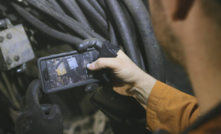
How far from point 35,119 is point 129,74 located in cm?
37

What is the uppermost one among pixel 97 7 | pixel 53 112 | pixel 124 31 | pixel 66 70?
pixel 97 7

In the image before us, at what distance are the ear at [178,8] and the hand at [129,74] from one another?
0.31 m

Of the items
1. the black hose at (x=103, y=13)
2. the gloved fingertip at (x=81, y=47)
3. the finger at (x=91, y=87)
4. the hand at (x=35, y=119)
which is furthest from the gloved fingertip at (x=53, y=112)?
the black hose at (x=103, y=13)

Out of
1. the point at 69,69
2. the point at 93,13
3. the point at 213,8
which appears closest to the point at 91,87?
the point at 69,69

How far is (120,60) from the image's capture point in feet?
1.69

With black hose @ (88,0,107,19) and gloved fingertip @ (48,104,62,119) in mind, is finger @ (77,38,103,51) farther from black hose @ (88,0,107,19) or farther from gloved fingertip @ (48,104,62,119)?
gloved fingertip @ (48,104,62,119)

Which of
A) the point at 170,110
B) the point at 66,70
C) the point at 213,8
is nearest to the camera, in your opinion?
the point at 213,8

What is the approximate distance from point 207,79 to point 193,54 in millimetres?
40

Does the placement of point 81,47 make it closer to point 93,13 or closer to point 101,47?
point 101,47

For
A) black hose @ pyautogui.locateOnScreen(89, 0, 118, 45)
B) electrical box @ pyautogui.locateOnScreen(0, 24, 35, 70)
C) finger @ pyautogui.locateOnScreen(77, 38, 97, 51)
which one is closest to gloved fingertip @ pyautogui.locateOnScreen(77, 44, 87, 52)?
finger @ pyautogui.locateOnScreen(77, 38, 97, 51)

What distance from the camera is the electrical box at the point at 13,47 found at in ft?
1.69

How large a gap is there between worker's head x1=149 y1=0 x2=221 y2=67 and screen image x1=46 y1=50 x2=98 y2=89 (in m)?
0.34

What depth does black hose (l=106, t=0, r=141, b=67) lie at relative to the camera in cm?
53

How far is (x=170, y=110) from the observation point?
43cm
